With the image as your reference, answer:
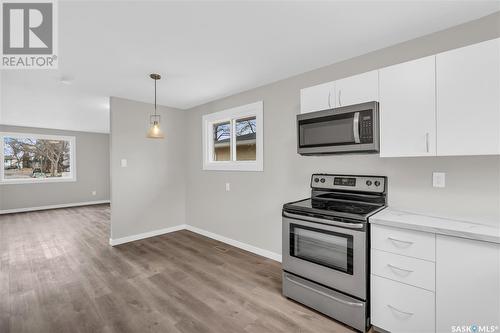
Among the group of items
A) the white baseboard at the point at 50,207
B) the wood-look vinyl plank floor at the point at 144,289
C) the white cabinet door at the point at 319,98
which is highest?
the white cabinet door at the point at 319,98

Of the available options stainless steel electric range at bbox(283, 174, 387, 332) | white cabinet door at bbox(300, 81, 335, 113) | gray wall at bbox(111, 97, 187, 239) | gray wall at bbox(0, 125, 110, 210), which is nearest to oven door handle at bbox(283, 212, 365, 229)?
stainless steel electric range at bbox(283, 174, 387, 332)

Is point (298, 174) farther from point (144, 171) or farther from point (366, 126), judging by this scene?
point (144, 171)

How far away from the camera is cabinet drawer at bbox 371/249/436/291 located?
1598mm

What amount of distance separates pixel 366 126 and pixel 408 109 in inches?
12.4

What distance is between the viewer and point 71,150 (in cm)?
727

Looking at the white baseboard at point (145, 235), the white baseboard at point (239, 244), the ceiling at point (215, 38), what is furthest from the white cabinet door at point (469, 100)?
the white baseboard at point (145, 235)

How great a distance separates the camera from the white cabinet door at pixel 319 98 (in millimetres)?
2283

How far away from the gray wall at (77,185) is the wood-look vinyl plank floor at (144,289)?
10.2 feet

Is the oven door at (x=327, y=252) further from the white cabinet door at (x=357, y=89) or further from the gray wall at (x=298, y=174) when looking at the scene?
the white cabinet door at (x=357, y=89)

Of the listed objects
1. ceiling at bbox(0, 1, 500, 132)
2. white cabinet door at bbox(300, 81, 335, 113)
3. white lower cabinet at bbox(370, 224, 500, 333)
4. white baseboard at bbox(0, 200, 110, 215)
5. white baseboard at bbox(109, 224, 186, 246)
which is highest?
ceiling at bbox(0, 1, 500, 132)

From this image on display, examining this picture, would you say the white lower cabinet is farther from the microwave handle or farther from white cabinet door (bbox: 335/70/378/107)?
white cabinet door (bbox: 335/70/378/107)

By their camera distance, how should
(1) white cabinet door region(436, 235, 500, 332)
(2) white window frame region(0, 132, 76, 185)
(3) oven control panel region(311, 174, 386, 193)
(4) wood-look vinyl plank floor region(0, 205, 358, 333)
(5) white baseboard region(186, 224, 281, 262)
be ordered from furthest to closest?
(2) white window frame region(0, 132, 76, 185) < (5) white baseboard region(186, 224, 281, 262) < (3) oven control panel region(311, 174, 386, 193) < (4) wood-look vinyl plank floor region(0, 205, 358, 333) < (1) white cabinet door region(436, 235, 500, 332)

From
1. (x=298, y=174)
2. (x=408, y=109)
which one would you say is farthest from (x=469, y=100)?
(x=298, y=174)

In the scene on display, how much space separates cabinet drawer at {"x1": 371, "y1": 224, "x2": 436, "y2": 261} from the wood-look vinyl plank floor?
0.80 m
